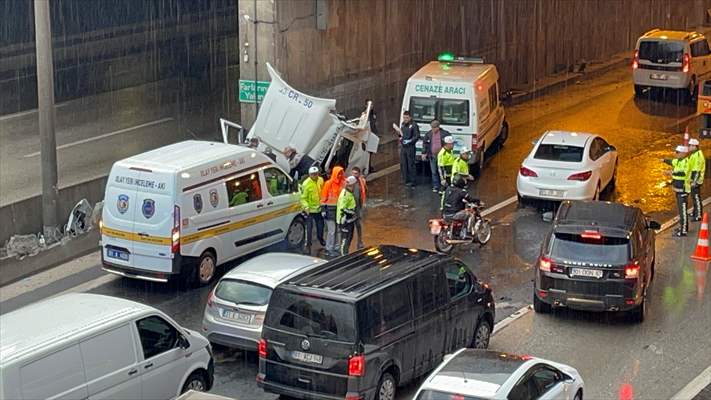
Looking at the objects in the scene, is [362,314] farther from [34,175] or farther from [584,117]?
[584,117]

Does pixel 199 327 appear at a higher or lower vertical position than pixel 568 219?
lower

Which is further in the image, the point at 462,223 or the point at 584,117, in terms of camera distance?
the point at 584,117

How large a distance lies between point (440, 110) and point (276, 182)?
19.5 feet

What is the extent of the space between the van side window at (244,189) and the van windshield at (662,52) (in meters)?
16.4

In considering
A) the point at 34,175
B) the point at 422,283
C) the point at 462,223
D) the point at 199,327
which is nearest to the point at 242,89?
the point at 34,175

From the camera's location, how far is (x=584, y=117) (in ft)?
102

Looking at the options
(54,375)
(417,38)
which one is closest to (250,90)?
(417,38)

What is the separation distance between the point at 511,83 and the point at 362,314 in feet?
71.6

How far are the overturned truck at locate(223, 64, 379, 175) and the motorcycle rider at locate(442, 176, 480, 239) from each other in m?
2.95

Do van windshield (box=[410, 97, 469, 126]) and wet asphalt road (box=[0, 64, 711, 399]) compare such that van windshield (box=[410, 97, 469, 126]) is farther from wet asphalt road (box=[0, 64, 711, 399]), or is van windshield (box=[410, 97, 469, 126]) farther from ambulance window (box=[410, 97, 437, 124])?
wet asphalt road (box=[0, 64, 711, 399])

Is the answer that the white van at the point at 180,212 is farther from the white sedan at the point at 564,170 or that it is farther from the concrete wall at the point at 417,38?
the concrete wall at the point at 417,38

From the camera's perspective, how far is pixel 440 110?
25594 millimetres

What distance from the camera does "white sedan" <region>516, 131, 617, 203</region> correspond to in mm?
22969

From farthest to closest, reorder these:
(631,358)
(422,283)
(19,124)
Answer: (19,124)
(631,358)
(422,283)
